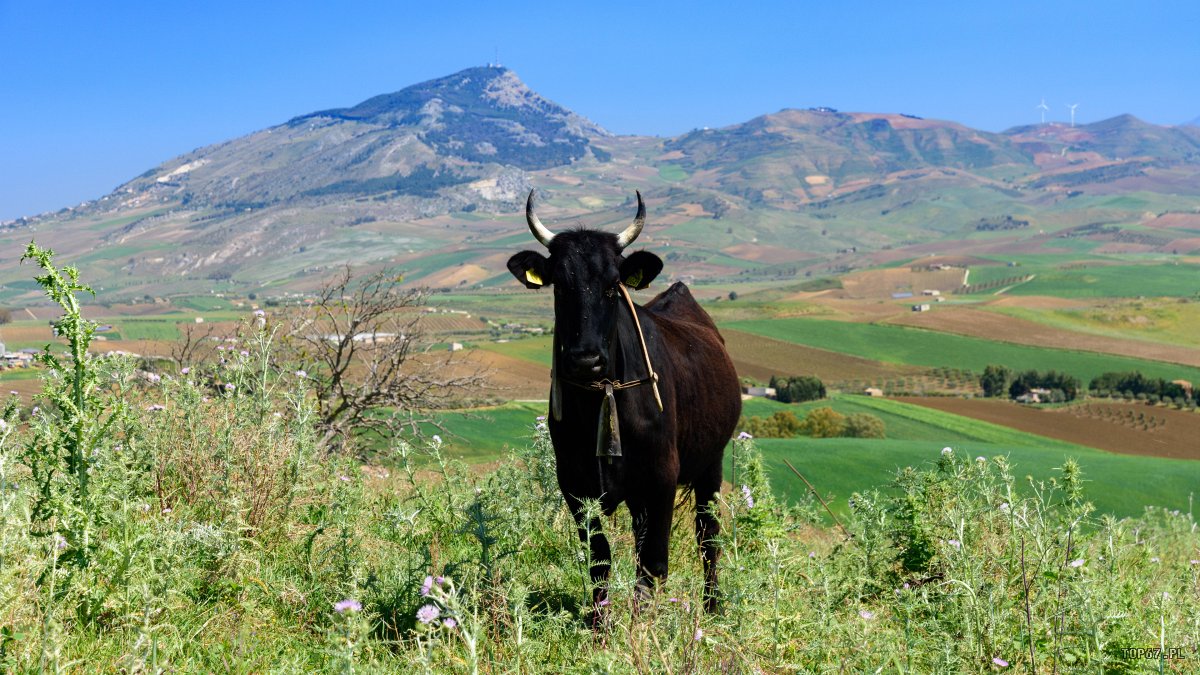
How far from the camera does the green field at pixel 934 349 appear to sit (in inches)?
2980

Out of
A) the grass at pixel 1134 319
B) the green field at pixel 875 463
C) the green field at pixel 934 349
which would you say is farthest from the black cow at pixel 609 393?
the grass at pixel 1134 319

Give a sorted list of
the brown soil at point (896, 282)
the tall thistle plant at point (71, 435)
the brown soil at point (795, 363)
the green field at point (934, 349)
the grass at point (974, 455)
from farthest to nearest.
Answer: the brown soil at point (896, 282), the brown soil at point (795, 363), the green field at point (934, 349), the grass at point (974, 455), the tall thistle plant at point (71, 435)

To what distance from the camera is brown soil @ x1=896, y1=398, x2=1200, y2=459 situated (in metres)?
51.3

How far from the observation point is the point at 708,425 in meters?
7.23

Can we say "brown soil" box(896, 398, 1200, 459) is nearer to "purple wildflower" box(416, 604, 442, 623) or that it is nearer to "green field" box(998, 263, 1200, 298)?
"purple wildflower" box(416, 604, 442, 623)

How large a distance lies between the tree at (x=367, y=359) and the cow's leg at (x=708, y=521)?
603cm

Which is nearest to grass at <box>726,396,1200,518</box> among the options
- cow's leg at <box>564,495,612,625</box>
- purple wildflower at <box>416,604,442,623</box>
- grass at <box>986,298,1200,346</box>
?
cow's leg at <box>564,495,612,625</box>

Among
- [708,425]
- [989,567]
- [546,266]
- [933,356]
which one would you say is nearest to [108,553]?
[546,266]

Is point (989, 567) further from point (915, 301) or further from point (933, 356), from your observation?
point (915, 301)

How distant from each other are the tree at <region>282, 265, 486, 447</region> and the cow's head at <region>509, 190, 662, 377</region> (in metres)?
7.07

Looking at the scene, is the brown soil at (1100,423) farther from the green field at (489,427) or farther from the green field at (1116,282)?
the green field at (1116,282)

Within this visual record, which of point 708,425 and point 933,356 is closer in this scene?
point 708,425

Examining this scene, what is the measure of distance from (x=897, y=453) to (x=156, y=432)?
34.5 meters

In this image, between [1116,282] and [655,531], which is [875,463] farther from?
[1116,282]
